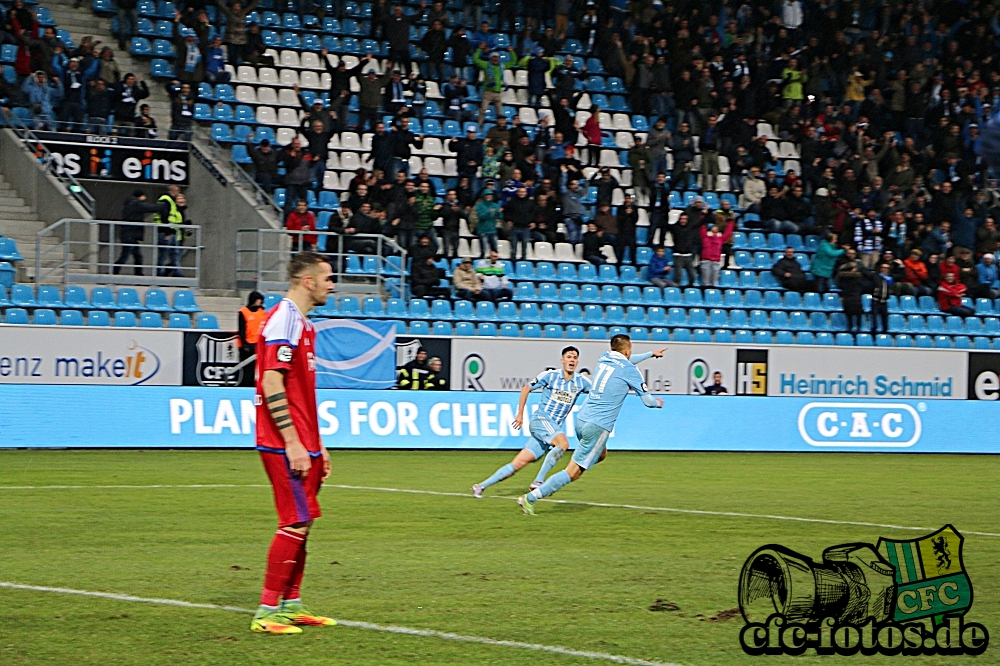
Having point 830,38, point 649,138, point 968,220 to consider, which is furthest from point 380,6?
point 968,220

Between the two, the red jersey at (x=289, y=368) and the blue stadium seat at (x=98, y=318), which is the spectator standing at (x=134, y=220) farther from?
the red jersey at (x=289, y=368)

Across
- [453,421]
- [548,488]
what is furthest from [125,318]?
[548,488]

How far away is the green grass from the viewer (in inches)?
290

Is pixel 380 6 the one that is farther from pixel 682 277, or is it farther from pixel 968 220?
pixel 968 220

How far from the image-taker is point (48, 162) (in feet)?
89.9

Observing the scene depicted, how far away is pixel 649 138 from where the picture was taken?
3350 cm

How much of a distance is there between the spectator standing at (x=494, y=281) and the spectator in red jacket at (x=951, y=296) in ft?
36.0

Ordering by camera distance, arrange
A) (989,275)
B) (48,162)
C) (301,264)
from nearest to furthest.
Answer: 1. (301,264)
2. (48,162)
3. (989,275)

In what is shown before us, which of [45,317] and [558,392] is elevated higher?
[45,317]

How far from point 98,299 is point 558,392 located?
1252 cm

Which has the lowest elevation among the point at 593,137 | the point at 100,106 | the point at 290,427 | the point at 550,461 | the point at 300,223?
the point at 550,461

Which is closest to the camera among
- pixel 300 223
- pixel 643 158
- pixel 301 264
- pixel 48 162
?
pixel 301 264

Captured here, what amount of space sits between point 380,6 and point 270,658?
94.2 feet

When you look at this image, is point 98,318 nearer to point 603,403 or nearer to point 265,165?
point 265,165
